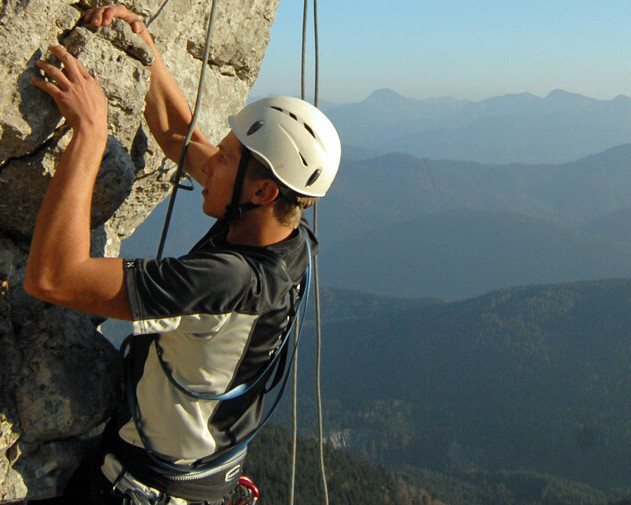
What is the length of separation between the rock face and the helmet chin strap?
2.74 ft

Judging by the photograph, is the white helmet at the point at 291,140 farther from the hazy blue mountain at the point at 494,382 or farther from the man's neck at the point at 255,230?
the hazy blue mountain at the point at 494,382

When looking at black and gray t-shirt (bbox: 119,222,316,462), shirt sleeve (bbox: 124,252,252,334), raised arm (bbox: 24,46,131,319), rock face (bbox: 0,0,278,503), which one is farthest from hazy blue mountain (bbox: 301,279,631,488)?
raised arm (bbox: 24,46,131,319)

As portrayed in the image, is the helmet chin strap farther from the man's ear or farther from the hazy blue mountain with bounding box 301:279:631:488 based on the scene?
the hazy blue mountain with bounding box 301:279:631:488

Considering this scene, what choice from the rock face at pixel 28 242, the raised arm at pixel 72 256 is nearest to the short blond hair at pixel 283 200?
the raised arm at pixel 72 256

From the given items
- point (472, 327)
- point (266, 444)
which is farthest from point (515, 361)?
point (266, 444)

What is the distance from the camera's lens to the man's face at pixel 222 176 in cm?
313

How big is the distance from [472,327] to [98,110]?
161488 millimetres

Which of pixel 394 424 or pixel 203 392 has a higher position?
pixel 203 392

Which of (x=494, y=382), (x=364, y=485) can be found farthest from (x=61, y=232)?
(x=494, y=382)

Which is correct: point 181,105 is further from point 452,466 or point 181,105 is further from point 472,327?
point 472,327

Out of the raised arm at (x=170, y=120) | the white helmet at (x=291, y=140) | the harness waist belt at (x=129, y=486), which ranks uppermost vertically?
the raised arm at (x=170, y=120)

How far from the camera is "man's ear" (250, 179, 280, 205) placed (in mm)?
3090

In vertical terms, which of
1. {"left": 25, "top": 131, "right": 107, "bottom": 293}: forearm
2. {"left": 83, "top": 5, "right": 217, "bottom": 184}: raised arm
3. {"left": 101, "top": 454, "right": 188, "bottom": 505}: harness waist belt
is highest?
{"left": 83, "top": 5, "right": 217, "bottom": 184}: raised arm

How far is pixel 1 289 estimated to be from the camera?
A: 3.46 m
